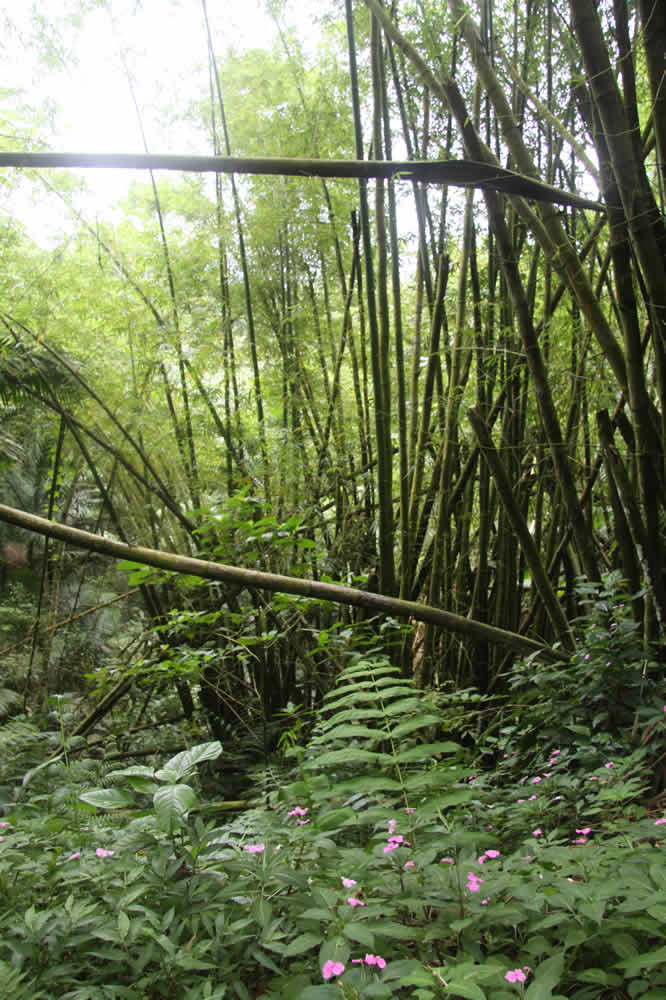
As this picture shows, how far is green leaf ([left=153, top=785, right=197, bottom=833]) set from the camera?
30.7 inches

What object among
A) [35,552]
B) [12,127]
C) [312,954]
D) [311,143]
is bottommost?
[312,954]

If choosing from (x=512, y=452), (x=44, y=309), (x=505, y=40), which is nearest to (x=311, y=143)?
(x=505, y=40)

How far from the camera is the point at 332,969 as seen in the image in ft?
1.93

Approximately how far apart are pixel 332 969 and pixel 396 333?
5.98ft

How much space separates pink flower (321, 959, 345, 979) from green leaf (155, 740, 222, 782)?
1.07ft

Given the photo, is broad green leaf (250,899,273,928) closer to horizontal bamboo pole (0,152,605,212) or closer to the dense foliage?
the dense foliage

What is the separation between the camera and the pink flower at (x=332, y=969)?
1.90ft

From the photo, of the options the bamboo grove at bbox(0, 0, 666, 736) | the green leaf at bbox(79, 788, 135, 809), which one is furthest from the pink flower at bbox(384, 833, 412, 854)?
the bamboo grove at bbox(0, 0, 666, 736)

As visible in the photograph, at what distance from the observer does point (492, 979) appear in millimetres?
604

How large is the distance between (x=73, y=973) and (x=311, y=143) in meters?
2.97

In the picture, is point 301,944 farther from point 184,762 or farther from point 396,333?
point 396,333

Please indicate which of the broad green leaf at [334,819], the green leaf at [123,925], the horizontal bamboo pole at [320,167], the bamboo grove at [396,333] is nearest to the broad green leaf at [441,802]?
the broad green leaf at [334,819]

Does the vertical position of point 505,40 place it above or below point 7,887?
above

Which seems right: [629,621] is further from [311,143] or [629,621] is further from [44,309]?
[44,309]
